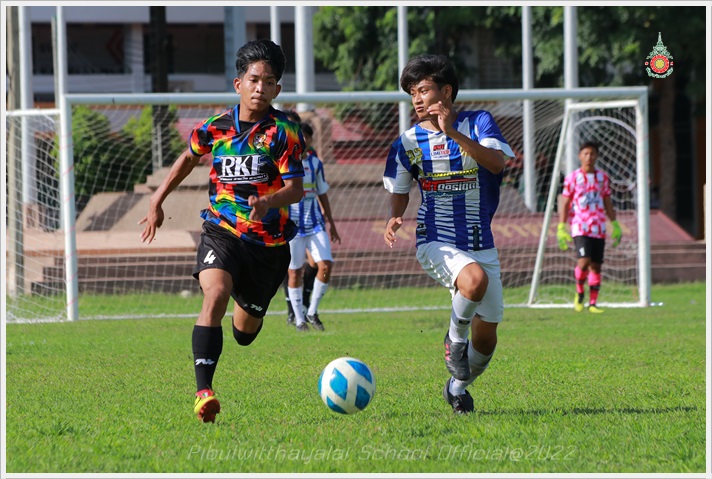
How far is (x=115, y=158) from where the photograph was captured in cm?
1842

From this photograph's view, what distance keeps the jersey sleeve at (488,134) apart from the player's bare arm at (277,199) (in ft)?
3.32

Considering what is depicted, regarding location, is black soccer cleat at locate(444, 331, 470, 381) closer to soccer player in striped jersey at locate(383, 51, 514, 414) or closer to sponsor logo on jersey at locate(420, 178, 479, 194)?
soccer player in striped jersey at locate(383, 51, 514, 414)

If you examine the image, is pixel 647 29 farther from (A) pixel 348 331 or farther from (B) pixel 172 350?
(B) pixel 172 350

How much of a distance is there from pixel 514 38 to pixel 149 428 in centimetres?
2584

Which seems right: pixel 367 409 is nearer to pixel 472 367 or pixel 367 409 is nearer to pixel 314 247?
pixel 472 367

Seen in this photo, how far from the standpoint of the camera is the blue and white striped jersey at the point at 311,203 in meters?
11.5

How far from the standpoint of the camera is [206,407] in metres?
5.83

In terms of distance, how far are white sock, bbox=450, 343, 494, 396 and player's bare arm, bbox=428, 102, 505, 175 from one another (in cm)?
102

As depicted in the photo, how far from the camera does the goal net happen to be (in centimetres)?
1470

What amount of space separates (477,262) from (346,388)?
106 centimetres

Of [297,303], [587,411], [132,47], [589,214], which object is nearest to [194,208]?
[589,214]

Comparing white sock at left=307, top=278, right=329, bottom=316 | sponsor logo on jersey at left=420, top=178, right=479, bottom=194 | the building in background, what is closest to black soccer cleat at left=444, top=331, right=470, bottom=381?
sponsor logo on jersey at left=420, top=178, right=479, bottom=194

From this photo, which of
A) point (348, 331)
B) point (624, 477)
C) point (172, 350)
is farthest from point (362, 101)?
point (624, 477)

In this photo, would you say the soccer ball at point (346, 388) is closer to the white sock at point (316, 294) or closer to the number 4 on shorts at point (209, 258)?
the number 4 on shorts at point (209, 258)
